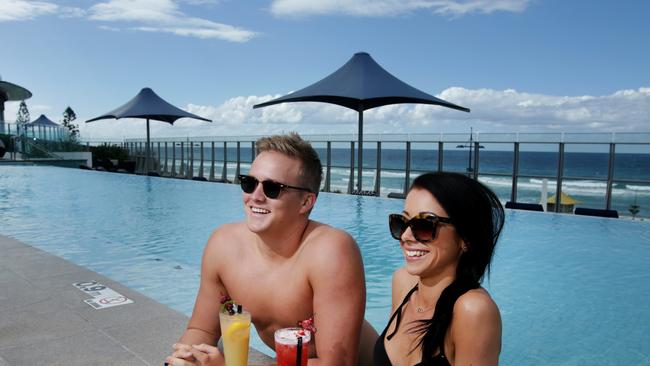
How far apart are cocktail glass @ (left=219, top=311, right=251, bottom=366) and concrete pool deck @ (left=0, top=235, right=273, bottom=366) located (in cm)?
86

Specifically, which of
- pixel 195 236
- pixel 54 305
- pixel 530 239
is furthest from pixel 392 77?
pixel 54 305

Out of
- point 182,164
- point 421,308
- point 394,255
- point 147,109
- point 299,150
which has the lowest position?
point 394,255

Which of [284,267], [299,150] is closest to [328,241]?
[284,267]

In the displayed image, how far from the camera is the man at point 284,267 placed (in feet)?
5.56

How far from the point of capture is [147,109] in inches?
730

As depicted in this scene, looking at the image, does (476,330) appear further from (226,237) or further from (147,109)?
(147,109)

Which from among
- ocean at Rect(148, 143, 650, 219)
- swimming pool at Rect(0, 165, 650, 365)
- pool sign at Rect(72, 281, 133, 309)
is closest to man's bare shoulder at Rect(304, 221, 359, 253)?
pool sign at Rect(72, 281, 133, 309)

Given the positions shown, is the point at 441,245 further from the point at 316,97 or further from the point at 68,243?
the point at 316,97

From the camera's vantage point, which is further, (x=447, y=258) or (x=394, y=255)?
(x=394, y=255)

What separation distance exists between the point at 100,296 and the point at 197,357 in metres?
2.39

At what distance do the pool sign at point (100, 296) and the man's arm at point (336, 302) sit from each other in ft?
7.55

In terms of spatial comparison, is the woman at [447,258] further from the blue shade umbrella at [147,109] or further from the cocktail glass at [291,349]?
the blue shade umbrella at [147,109]

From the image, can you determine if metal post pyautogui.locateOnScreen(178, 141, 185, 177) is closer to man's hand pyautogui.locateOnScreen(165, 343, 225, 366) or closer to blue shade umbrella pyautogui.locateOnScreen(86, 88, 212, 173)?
blue shade umbrella pyautogui.locateOnScreen(86, 88, 212, 173)

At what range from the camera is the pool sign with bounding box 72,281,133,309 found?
139 inches
